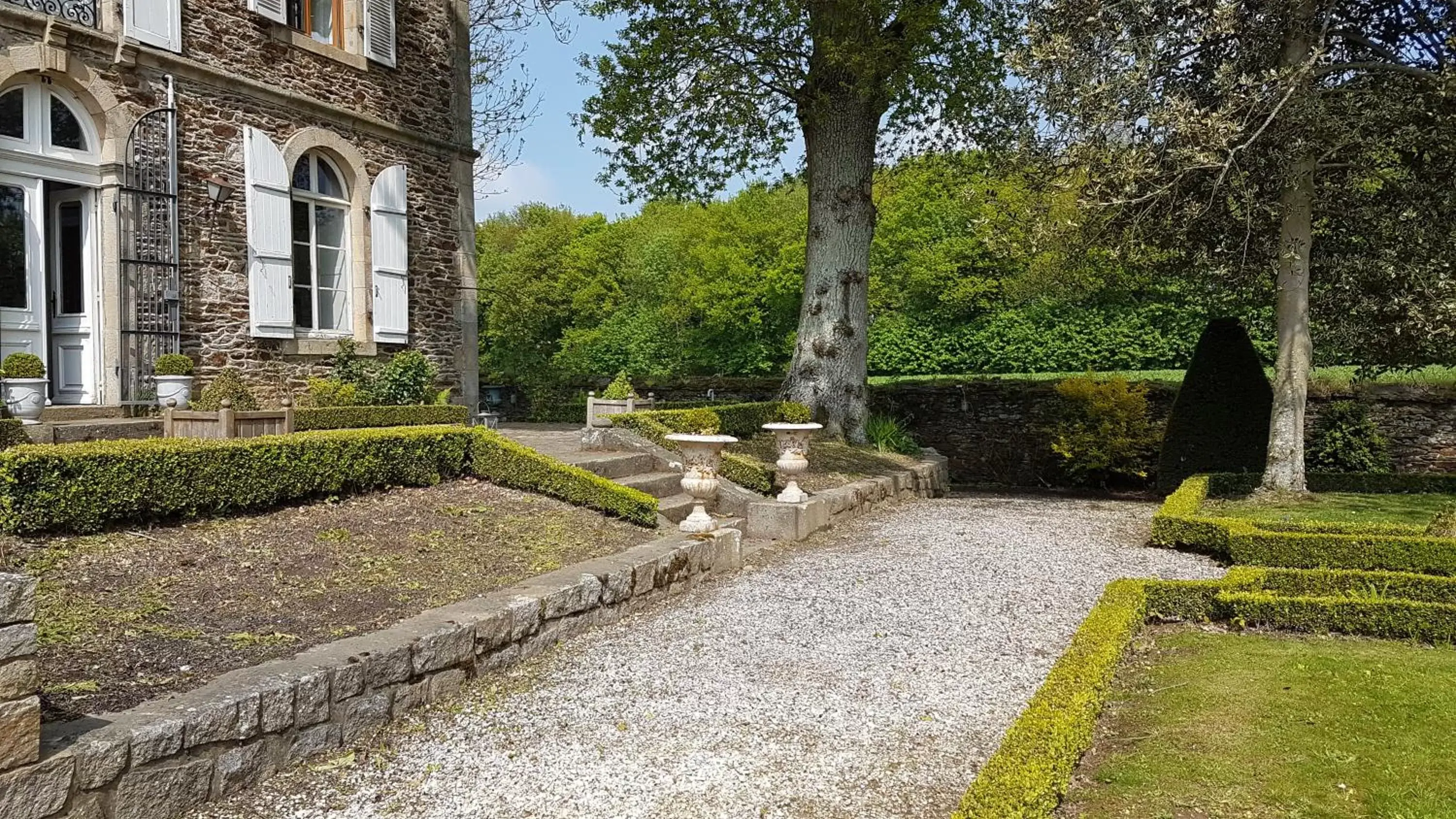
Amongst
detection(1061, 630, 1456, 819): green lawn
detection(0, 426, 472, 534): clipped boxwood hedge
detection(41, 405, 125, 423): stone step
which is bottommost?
detection(1061, 630, 1456, 819): green lawn

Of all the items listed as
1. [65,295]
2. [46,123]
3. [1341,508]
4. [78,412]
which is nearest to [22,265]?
[65,295]

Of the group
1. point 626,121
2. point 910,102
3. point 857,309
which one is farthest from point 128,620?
point 910,102

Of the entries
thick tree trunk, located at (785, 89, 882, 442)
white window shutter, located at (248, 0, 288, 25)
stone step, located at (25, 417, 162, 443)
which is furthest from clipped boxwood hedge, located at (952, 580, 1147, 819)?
white window shutter, located at (248, 0, 288, 25)

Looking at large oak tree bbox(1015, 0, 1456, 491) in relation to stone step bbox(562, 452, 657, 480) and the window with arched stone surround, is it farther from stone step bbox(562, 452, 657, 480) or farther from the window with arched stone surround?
the window with arched stone surround

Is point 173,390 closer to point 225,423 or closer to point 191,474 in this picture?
point 225,423

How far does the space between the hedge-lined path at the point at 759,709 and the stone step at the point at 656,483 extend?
4.95 feet

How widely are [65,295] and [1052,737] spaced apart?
989 centimetres

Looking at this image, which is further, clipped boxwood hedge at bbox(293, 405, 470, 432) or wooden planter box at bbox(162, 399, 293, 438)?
clipped boxwood hedge at bbox(293, 405, 470, 432)

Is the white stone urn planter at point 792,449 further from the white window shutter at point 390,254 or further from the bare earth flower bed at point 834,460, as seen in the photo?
the white window shutter at point 390,254

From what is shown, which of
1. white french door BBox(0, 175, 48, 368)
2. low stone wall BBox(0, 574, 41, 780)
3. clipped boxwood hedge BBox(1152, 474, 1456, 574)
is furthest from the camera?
white french door BBox(0, 175, 48, 368)

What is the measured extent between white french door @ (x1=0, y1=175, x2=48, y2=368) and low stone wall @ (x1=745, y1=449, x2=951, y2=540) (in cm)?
704

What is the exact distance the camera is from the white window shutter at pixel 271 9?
10344 mm

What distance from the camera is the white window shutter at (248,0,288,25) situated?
10344mm

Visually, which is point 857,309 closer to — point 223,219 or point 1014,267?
point 223,219
